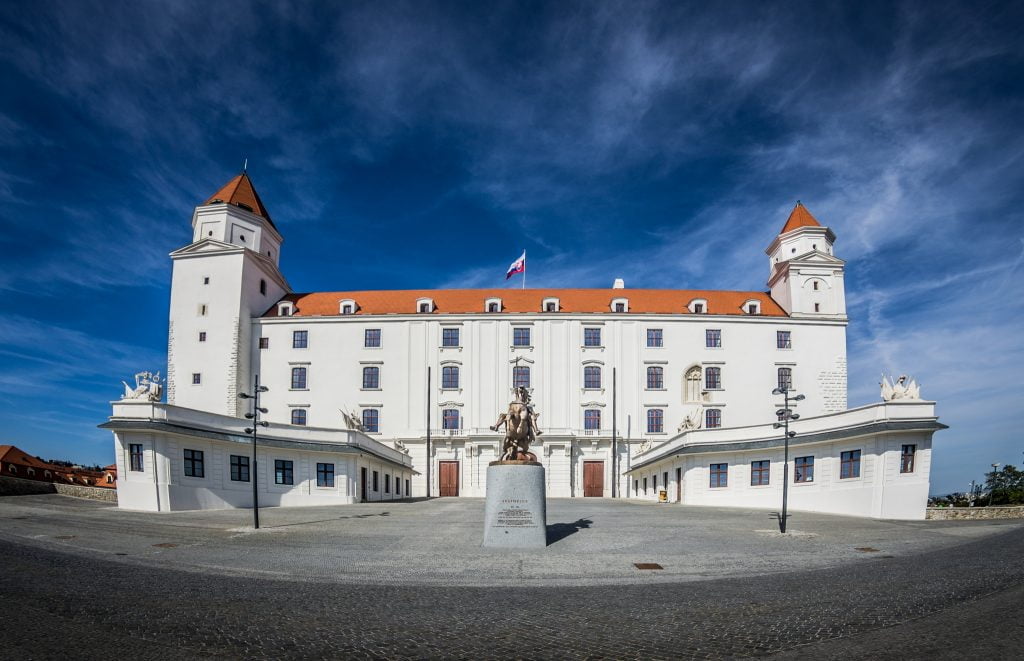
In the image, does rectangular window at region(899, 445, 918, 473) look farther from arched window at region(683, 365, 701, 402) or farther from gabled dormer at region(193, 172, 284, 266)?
gabled dormer at region(193, 172, 284, 266)

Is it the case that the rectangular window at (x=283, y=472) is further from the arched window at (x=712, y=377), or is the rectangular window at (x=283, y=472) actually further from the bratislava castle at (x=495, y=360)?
the arched window at (x=712, y=377)

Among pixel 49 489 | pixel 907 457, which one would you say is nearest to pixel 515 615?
pixel 907 457

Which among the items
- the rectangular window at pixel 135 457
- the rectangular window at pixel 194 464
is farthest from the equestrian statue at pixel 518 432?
the rectangular window at pixel 135 457

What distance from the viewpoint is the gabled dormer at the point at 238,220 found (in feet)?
177

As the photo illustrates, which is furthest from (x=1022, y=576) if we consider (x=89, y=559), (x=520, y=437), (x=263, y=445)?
(x=263, y=445)

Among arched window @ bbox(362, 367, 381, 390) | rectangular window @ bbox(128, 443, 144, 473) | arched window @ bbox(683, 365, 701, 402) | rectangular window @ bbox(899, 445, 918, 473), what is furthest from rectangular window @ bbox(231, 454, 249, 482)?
arched window @ bbox(683, 365, 701, 402)

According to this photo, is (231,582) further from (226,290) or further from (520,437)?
(226,290)

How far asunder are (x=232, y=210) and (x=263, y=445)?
2946cm

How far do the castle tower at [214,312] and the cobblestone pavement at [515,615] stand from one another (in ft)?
135

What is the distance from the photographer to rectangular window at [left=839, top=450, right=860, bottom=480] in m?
28.1

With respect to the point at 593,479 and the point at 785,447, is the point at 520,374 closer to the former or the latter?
the point at 593,479

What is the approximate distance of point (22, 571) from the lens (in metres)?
10.7

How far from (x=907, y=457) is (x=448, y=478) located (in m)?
32.7

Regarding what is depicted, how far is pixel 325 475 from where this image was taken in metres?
33.9
